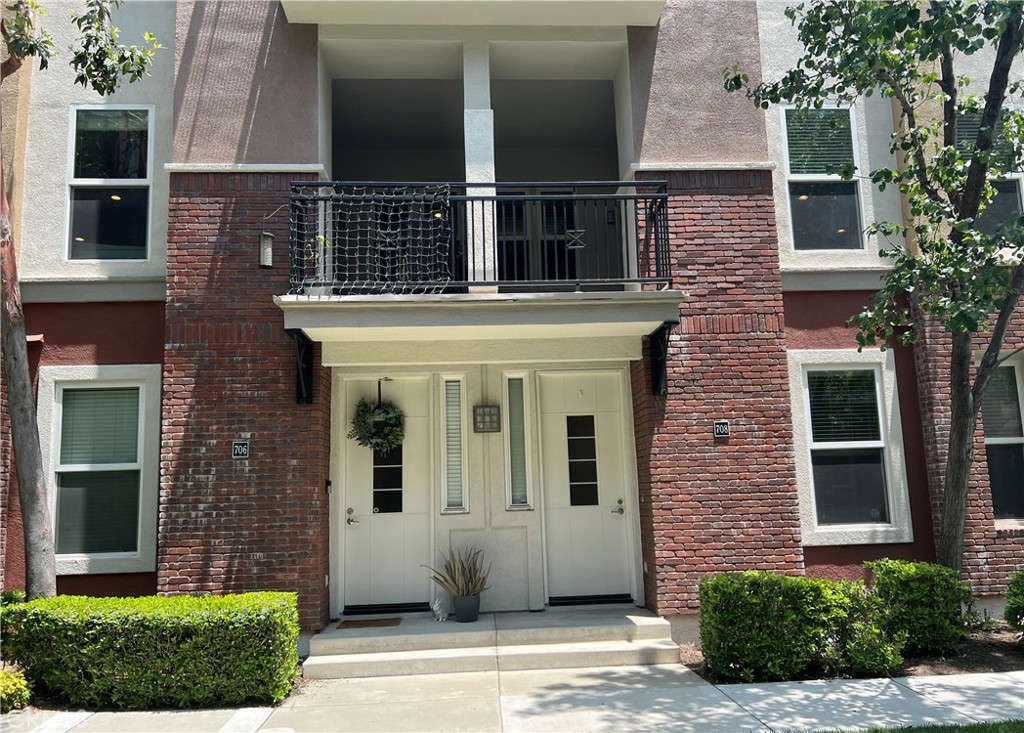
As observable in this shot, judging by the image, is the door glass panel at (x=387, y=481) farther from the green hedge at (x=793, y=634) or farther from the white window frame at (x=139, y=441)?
the green hedge at (x=793, y=634)

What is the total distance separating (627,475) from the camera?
8.69 meters

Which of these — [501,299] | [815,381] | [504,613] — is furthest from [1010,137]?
[504,613]

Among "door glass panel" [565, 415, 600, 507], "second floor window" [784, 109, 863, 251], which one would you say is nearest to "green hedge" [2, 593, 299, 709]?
"door glass panel" [565, 415, 600, 507]

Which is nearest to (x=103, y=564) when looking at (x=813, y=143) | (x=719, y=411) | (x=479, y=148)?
(x=479, y=148)

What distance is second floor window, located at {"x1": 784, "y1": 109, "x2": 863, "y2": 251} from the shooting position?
8.73 meters

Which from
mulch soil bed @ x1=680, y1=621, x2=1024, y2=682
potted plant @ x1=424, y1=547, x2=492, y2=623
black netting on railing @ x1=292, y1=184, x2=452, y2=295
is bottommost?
mulch soil bed @ x1=680, y1=621, x2=1024, y2=682

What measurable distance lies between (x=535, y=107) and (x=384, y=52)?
2.07m

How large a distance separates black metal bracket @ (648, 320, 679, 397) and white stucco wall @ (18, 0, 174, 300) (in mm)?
5085

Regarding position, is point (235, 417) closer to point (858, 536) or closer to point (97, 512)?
point (97, 512)

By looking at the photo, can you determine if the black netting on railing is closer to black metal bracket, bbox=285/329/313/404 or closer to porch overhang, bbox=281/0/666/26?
black metal bracket, bbox=285/329/313/404

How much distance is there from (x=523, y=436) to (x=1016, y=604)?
190 inches

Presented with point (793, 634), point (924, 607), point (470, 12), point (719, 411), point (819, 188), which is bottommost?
point (793, 634)

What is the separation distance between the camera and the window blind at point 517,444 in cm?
867

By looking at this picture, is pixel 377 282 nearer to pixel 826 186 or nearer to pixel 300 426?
pixel 300 426
